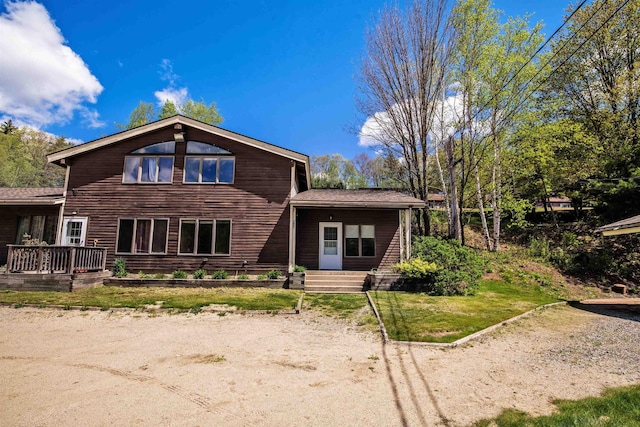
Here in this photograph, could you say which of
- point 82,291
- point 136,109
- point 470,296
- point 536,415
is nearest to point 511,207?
point 470,296

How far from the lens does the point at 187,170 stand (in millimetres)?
13938

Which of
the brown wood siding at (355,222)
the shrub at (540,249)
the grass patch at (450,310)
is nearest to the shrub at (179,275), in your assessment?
the brown wood siding at (355,222)

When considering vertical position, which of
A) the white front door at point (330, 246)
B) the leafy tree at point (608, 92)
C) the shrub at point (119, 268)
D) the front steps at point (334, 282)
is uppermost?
the leafy tree at point (608, 92)

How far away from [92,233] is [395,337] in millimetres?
13365

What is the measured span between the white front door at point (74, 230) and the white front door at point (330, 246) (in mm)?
10137

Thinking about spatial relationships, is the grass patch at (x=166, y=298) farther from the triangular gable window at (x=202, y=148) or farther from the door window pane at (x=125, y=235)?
the triangular gable window at (x=202, y=148)

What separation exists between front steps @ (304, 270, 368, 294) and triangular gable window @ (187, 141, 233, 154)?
6.63m

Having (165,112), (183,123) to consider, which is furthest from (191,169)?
(165,112)

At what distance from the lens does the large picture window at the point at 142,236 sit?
13422 mm

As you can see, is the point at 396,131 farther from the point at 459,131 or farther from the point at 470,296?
the point at 470,296

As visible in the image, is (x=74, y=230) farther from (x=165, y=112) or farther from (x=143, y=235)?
(x=165, y=112)

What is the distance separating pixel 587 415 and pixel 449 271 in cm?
810

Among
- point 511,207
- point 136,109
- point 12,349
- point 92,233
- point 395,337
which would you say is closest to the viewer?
point 12,349

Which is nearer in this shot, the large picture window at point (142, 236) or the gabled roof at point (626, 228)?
the gabled roof at point (626, 228)
